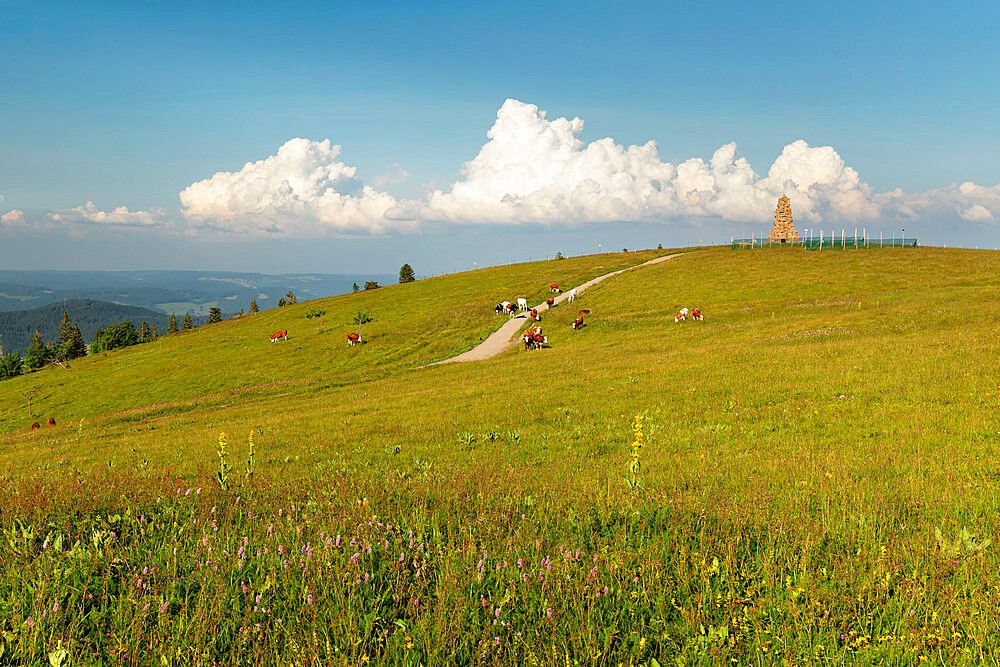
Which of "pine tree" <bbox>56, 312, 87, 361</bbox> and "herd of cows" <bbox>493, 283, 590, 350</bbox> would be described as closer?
"herd of cows" <bbox>493, 283, 590, 350</bbox>

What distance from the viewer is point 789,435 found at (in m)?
12.0

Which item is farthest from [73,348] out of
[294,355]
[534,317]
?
[534,317]

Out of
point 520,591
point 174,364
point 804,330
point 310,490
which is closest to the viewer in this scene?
point 520,591

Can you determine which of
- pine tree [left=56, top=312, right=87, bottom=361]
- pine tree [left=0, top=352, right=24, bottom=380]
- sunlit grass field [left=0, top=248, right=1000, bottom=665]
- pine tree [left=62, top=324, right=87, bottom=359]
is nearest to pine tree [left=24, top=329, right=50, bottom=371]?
pine tree [left=56, top=312, right=87, bottom=361]

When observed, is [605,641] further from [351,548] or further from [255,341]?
[255,341]

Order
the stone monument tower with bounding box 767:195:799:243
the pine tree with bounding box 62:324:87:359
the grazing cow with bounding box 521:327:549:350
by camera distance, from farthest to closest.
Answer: the pine tree with bounding box 62:324:87:359 → the stone monument tower with bounding box 767:195:799:243 → the grazing cow with bounding box 521:327:549:350

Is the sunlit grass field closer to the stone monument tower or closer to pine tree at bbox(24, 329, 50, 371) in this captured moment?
the stone monument tower

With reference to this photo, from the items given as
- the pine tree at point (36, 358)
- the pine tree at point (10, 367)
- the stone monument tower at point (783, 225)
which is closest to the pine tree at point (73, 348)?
the pine tree at point (36, 358)

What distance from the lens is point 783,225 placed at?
96188 mm

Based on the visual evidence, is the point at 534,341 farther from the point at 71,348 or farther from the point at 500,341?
the point at 71,348

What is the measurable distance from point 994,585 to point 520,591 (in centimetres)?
423

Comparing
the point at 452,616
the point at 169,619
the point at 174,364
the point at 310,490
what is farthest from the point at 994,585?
the point at 174,364

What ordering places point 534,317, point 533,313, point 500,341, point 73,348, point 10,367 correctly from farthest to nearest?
point 10,367 → point 73,348 → point 533,313 → point 534,317 → point 500,341

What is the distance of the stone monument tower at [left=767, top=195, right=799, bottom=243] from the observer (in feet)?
311
